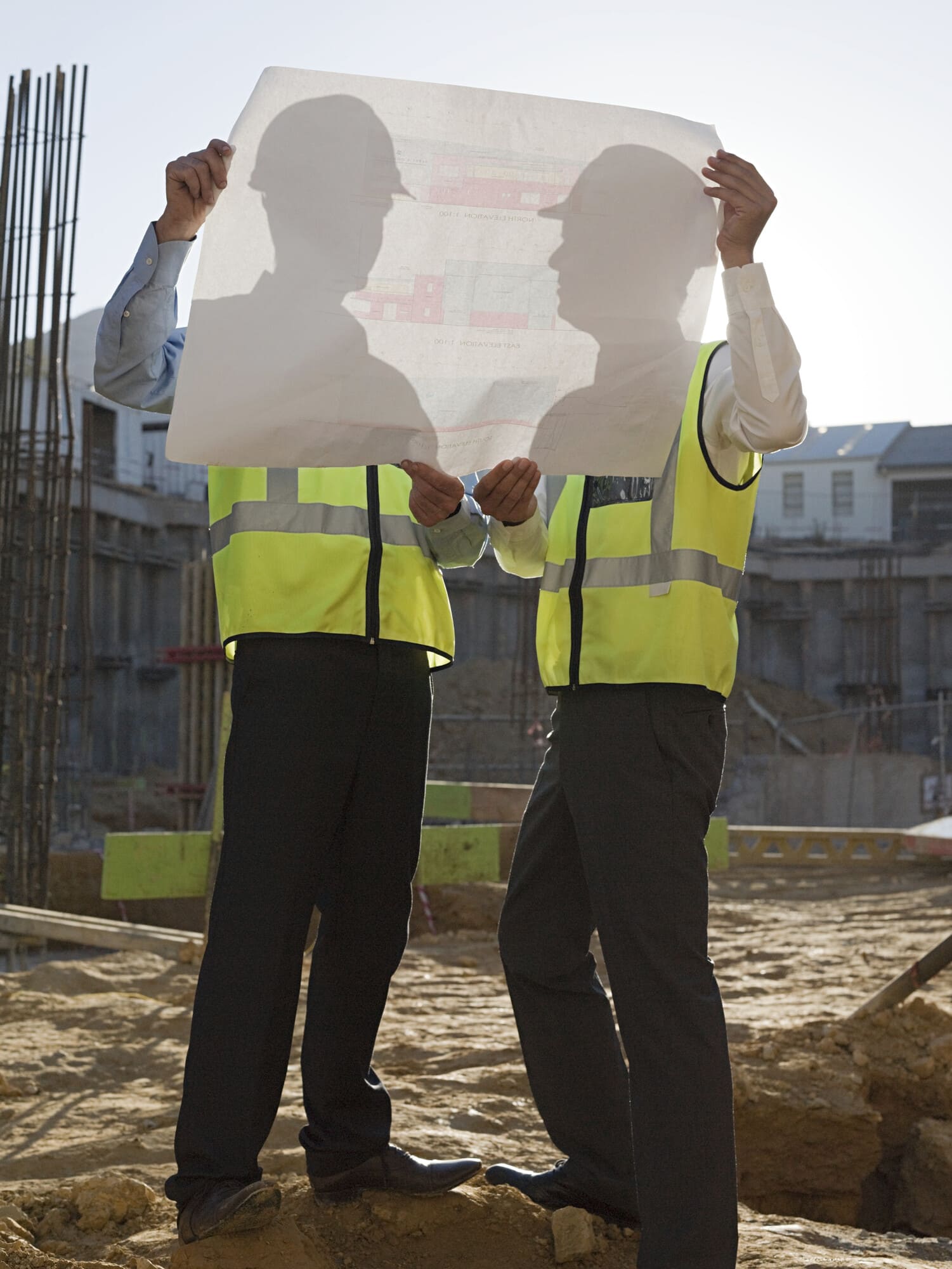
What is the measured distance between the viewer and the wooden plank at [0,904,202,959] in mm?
6727

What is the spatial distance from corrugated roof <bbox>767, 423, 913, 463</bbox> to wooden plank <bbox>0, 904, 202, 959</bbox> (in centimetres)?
3745

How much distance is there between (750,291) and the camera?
6.84 feet

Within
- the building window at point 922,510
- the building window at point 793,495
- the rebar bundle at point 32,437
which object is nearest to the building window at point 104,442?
the rebar bundle at point 32,437

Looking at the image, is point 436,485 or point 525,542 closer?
point 436,485

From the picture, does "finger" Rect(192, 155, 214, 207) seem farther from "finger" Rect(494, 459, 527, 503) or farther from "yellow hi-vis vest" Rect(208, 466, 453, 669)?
"finger" Rect(494, 459, 527, 503)

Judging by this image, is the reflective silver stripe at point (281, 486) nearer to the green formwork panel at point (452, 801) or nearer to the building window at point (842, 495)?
the green formwork panel at point (452, 801)

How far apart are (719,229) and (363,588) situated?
0.93 m

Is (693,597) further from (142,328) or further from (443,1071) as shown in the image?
(443,1071)

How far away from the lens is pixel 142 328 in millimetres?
2270

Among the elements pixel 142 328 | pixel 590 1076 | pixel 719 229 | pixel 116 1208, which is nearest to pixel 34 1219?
pixel 116 1208

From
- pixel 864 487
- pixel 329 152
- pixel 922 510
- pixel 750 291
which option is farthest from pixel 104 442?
pixel 750 291

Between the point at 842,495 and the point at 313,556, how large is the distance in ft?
137

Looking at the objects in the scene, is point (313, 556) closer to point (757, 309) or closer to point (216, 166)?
point (216, 166)

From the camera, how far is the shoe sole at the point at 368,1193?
7.95 feet
